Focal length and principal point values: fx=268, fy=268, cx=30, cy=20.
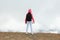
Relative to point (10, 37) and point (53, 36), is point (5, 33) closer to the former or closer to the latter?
point (10, 37)

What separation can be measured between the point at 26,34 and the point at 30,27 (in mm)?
998

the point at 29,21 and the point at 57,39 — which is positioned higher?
the point at 29,21

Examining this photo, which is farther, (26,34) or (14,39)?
(26,34)

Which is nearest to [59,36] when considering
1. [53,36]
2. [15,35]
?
[53,36]

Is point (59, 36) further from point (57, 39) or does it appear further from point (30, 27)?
point (30, 27)

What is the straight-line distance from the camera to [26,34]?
2694cm

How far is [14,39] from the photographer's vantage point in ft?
83.0

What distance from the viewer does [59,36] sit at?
27344 millimetres

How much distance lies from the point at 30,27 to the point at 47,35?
7.04 feet

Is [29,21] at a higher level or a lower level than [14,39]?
higher

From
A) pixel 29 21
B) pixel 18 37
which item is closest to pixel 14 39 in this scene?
pixel 18 37

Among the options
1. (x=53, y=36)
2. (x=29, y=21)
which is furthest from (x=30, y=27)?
(x=53, y=36)

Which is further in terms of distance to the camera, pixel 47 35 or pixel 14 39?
pixel 47 35

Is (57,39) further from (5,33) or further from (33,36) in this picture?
(5,33)
